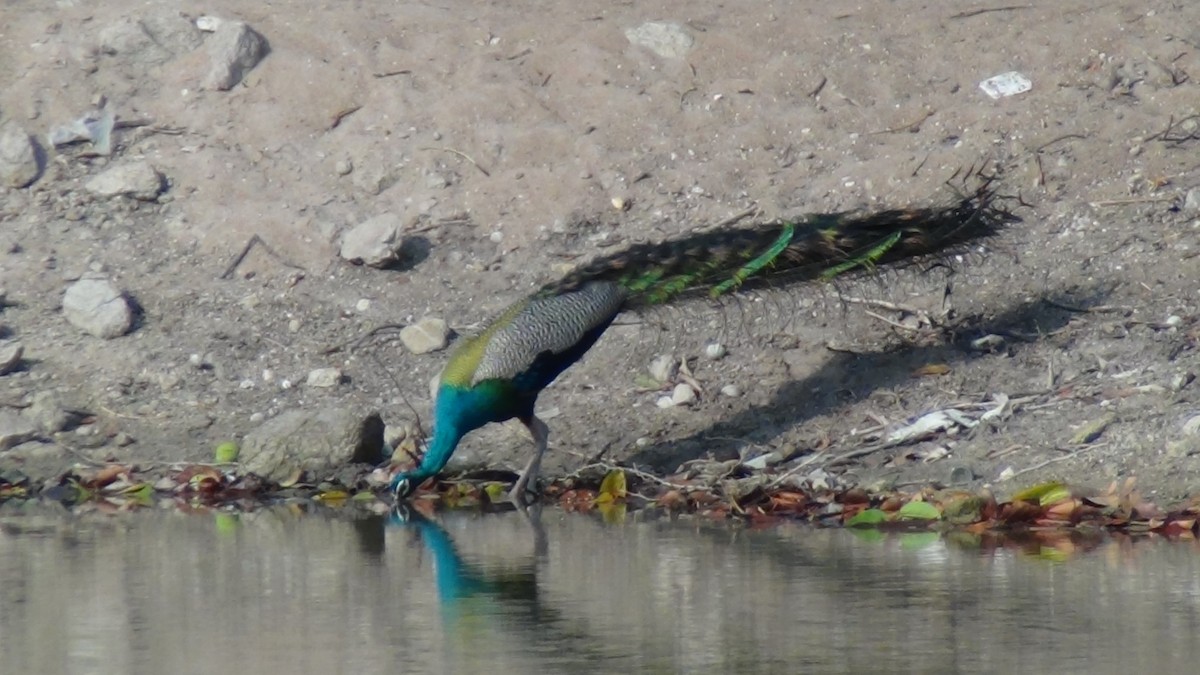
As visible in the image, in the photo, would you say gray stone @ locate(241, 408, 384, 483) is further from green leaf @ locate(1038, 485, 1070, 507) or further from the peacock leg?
green leaf @ locate(1038, 485, 1070, 507)

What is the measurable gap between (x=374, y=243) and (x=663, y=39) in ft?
9.98

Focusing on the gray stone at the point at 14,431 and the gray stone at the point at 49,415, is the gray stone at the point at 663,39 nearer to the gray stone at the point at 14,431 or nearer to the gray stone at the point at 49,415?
the gray stone at the point at 49,415

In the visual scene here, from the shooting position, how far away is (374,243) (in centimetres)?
1196

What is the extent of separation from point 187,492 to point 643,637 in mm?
4148

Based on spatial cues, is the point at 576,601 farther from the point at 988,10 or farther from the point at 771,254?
the point at 988,10

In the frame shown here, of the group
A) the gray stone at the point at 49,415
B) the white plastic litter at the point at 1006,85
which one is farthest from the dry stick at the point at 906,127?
the gray stone at the point at 49,415

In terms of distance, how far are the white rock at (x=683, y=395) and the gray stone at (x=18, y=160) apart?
5.31 m

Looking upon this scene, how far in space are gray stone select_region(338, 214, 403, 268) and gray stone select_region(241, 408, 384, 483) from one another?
248 centimetres

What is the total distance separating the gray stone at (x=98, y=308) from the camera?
11.4 metres

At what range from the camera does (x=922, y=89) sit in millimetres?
13188

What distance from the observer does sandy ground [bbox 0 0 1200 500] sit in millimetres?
9906

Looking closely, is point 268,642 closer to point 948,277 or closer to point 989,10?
point 948,277

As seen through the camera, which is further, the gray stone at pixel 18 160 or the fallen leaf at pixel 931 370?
the gray stone at pixel 18 160

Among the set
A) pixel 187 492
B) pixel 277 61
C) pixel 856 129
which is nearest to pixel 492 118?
pixel 277 61
